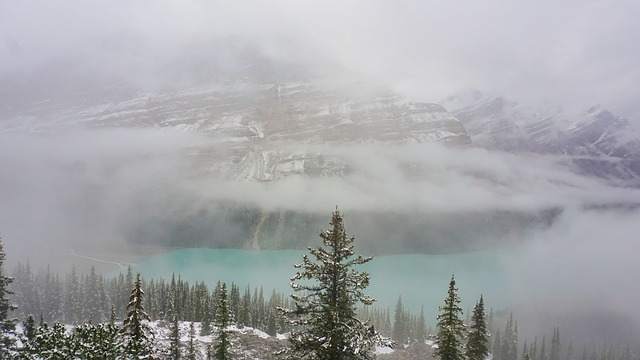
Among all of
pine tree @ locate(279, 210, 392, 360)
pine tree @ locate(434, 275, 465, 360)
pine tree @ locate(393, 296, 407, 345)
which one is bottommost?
pine tree @ locate(393, 296, 407, 345)

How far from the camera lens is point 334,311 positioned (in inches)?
686

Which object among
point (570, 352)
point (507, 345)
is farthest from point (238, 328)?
point (570, 352)

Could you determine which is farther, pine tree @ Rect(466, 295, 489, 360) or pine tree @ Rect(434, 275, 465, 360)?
pine tree @ Rect(466, 295, 489, 360)

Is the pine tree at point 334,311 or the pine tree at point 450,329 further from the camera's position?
the pine tree at point 450,329

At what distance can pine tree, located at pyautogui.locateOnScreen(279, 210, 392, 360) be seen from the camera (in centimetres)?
1753

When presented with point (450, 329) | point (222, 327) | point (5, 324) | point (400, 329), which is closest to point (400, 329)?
point (400, 329)

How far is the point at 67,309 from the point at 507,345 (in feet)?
405

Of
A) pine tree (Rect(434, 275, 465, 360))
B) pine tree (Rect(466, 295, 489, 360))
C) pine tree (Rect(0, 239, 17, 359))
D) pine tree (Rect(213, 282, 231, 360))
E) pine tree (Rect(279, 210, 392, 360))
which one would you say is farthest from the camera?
pine tree (Rect(466, 295, 489, 360))

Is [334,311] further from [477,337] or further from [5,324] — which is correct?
[477,337]

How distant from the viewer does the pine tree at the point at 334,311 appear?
17531 mm

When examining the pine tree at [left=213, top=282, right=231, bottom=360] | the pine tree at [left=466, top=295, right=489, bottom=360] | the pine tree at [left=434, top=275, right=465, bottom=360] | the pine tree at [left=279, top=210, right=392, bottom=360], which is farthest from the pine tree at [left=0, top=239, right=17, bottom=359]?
the pine tree at [left=466, top=295, right=489, bottom=360]

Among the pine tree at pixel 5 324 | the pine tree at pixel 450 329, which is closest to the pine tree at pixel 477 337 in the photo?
the pine tree at pixel 450 329

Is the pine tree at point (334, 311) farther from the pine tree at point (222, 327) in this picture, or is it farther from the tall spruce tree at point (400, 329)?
the tall spruce tree at point (400, 329)

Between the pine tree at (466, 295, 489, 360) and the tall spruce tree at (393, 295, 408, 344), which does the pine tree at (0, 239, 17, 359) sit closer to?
the pine tree at (466, 295, 489, 360)
